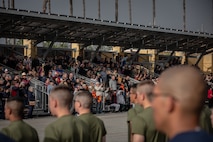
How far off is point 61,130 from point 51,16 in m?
18.4

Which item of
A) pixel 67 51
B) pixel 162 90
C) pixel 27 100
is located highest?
pixel 67 51

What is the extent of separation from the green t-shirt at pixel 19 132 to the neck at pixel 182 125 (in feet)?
8.13

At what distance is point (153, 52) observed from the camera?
1480 inches

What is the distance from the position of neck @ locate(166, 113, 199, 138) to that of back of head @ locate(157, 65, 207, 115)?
0.04 metres

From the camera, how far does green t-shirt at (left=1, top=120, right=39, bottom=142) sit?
161 inches

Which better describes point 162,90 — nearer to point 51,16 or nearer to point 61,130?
point 61,130

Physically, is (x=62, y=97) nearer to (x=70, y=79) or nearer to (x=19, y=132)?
(x=19, y=132)

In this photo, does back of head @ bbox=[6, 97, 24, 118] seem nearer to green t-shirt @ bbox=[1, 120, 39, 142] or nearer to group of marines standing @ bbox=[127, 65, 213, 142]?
green t-shirt @ bbox=[1, 120, 39, 142]

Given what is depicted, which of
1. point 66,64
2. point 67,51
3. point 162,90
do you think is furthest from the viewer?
point 67,51

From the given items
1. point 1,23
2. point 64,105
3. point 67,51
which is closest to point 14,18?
point 1,23

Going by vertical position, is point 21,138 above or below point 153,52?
below

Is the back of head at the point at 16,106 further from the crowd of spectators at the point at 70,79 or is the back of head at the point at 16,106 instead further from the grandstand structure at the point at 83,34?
the grandstand structure at the point at 83,34

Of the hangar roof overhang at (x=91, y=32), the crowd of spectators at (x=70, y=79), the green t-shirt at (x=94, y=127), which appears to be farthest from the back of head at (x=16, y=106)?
the hangar roof overhang at (x=91, y=32)

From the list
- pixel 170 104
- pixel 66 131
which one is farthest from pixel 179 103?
pixel 66 131
